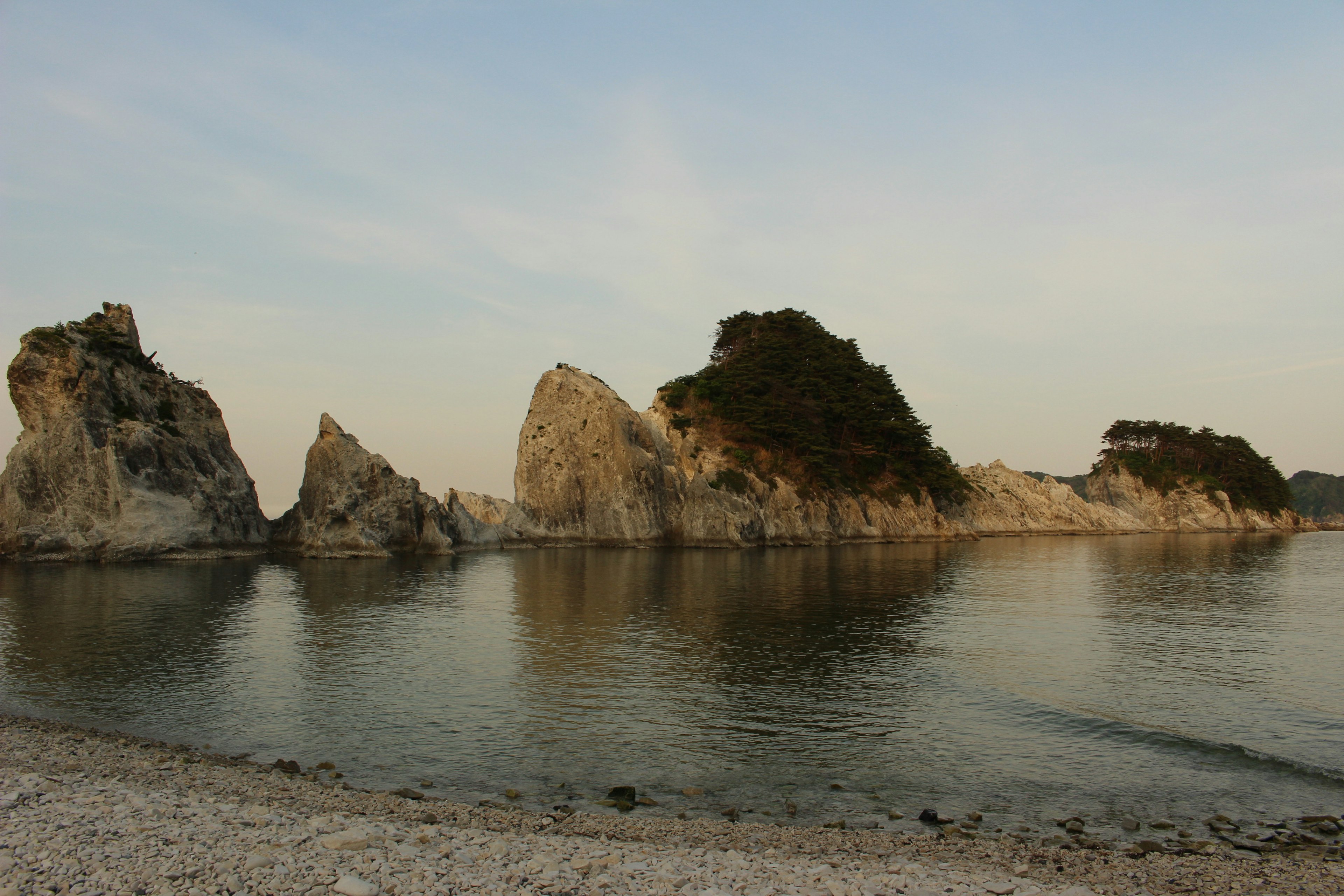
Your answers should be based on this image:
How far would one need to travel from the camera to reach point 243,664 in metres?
20.4

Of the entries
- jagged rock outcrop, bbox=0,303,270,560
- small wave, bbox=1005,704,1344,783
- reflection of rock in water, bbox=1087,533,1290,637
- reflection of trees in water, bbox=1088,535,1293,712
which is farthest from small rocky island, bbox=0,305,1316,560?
small wave, bbox=1005,704,1344,783

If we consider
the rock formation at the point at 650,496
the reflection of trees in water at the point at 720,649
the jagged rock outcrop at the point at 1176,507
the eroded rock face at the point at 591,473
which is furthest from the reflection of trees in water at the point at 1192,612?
the jagged rock outcrop at the point at 1176,507

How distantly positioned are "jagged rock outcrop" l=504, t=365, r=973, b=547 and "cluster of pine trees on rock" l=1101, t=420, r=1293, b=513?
83670mm

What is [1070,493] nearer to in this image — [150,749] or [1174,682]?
[1174,682]

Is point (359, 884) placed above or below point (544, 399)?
below

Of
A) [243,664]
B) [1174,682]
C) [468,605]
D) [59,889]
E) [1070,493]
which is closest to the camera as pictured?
[59,889]

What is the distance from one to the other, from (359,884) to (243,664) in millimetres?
15073

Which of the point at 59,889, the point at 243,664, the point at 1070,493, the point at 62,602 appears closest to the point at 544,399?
the point at 62,602

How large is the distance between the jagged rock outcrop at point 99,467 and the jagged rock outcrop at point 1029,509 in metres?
97.5

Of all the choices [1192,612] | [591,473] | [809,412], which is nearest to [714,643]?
[1192,612]

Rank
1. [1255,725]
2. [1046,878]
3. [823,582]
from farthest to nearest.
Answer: [823,582] < [1255,725] < [1046,878]

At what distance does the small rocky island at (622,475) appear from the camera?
50.1 meters

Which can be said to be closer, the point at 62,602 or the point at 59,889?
the point at 59,889

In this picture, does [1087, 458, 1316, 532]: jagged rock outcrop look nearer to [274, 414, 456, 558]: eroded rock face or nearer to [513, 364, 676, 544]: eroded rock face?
[513, 364, 676, 544]: eroded rock face
